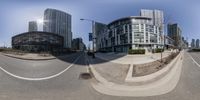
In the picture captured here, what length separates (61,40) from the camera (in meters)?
22.6

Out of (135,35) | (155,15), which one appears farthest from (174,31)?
(155,15)

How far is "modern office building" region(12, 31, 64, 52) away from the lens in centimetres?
1953

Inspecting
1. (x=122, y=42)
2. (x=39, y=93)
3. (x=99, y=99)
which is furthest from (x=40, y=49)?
(x=122, y=42)

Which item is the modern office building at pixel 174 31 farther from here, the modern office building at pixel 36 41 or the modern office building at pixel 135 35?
the modern office building at pixel 36 41

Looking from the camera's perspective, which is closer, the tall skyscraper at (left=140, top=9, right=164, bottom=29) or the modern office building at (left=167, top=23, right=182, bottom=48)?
the tall skyscraper at (left=140, top=9, right=164, bottom=29)

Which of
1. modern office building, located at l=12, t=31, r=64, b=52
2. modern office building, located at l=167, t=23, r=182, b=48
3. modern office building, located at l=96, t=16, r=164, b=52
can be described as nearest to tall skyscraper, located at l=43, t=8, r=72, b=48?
modern office building, located at l=12, t=31, r=64, b=52

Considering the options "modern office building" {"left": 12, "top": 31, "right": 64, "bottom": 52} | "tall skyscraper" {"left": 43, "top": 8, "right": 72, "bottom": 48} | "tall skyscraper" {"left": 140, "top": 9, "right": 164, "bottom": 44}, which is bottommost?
"modern office building" {"left": 12, "top": 31, "right": 64, "bottom": 52}

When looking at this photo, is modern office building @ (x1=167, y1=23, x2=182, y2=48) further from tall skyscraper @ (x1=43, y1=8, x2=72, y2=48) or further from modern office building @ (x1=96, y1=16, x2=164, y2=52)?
tall skyscraper @ (x1=43, y1=8, x2=72, y2=48)

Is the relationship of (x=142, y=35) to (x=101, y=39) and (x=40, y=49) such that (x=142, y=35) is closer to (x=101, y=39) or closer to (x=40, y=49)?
(x=101, y=39)

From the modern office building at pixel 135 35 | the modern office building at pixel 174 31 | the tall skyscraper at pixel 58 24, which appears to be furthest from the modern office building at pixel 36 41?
the modern office building at pixel 135 35

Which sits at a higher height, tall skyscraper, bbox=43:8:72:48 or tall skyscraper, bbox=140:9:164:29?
tall skyscraper, bbox=140:9:164:29

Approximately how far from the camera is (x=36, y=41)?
21359mm

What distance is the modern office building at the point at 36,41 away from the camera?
769 inches

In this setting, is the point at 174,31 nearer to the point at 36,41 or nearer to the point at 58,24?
the point at 58,24
